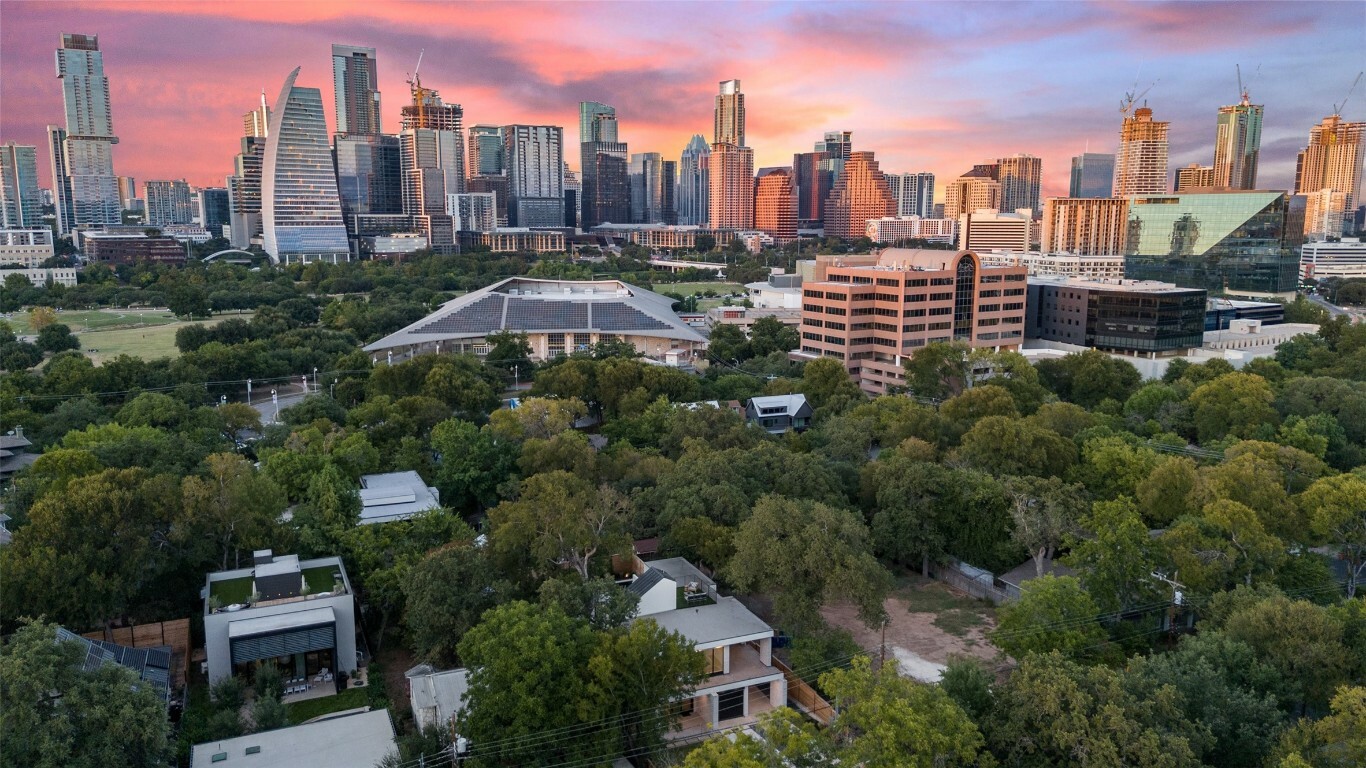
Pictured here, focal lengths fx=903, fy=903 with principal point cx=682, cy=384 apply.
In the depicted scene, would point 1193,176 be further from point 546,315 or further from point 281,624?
point 281,624

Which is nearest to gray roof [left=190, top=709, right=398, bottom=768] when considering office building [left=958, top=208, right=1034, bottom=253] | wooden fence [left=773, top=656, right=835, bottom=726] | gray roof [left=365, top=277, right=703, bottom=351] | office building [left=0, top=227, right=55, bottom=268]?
wooden fence [left=773, top=656, right=835, bottom=726]

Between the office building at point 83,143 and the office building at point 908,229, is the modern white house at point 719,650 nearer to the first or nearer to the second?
the office building at point 908,229

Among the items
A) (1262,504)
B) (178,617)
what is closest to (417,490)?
(178,617)

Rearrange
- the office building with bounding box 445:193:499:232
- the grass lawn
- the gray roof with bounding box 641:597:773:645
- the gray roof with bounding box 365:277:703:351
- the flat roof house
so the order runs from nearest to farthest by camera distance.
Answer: the grass lawn, the gray roof with bounding box 641:597:773:645, the flat roof house, the gray roof with bounding box 365:277:703:351, the office building with bounding box 445:193:499:232

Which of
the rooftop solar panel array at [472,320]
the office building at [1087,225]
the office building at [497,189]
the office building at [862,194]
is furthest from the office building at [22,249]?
the office building at [862,194]

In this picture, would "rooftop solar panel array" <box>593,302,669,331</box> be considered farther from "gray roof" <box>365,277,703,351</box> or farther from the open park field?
the open park field

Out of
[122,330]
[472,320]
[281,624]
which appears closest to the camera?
[281,624]

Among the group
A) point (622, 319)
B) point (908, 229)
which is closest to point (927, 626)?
point (622, 319)
